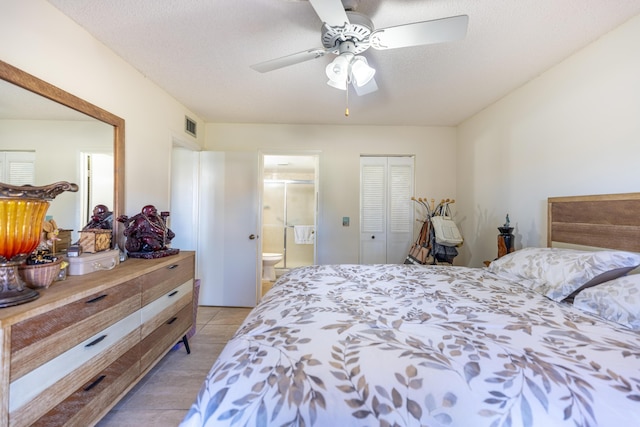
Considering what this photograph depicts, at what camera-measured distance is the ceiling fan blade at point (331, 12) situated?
110cm

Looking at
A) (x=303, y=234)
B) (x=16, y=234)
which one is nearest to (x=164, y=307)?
(x=16, y=234)

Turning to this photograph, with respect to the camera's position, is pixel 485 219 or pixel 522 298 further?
pixel 485 219

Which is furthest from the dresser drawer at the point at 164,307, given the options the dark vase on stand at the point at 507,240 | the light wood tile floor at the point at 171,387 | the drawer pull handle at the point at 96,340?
the dark vase on stand at the point at 507,240

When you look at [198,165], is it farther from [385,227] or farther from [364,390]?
[364,390]

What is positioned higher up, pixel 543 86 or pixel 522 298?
pixel 543 86

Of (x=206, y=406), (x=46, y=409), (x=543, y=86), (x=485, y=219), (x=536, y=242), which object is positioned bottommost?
(x=46, y=409)

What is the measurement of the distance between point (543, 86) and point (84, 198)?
3470mm

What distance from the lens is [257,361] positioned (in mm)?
779

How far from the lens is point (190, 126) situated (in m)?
2.95

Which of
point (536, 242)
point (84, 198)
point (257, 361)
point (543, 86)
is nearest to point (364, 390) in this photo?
point (257, 361)

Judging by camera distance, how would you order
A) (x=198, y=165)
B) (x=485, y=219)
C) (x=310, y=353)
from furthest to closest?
(x=198, y=165), (x=485, y=219), (x=310, y=353)

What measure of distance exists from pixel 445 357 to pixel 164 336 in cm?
185

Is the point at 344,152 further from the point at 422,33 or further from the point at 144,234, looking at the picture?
the point at 144,234

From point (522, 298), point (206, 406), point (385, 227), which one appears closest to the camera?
point (206, 406)
